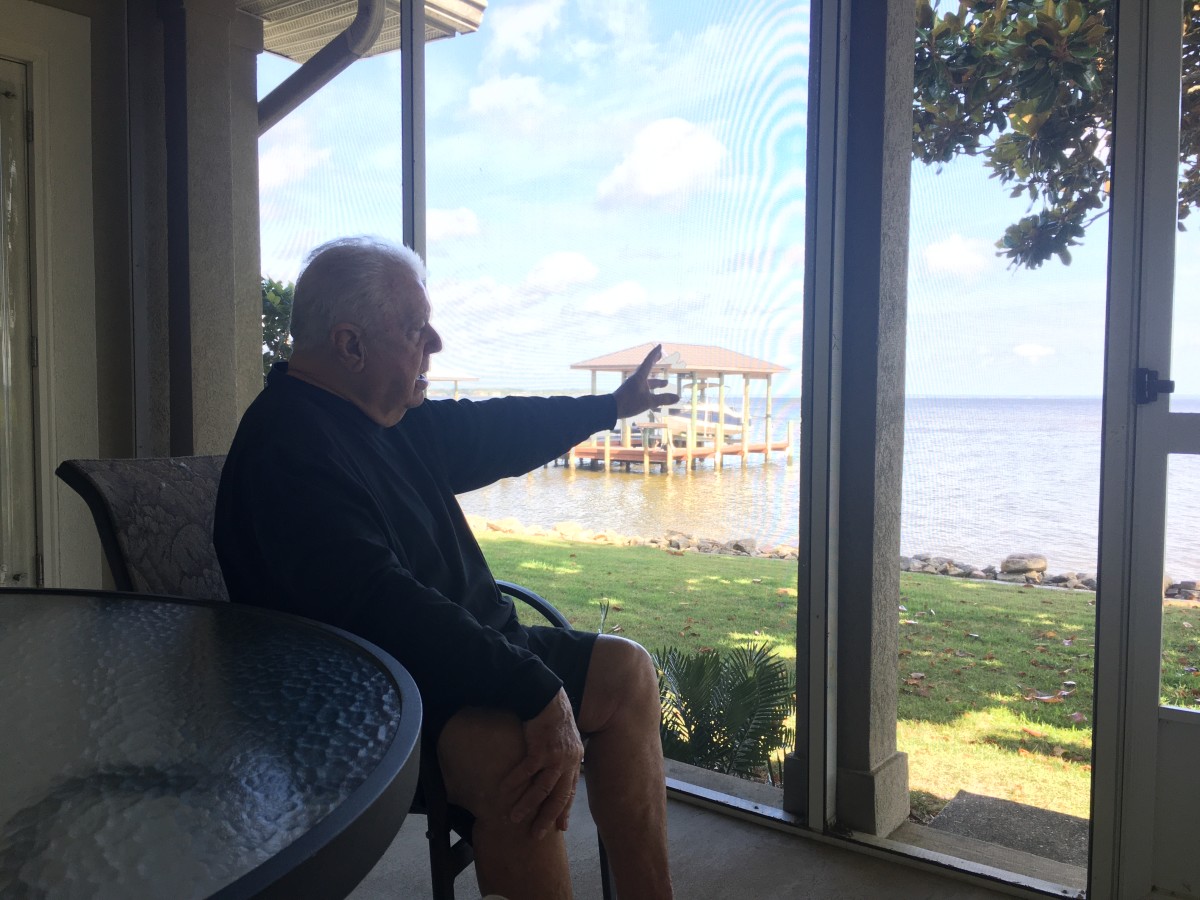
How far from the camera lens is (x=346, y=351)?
1.52 m

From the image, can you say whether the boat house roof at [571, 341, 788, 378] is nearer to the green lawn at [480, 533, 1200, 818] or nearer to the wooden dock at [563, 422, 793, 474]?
the wooden dock at [563, 422, 793, 474]

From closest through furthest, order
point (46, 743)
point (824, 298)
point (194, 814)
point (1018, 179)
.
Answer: point (194, 814), point (46, 743), point (1018, 179), point (824, 298)

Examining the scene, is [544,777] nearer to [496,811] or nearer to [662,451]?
[496,811]

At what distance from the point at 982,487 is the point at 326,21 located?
2985 millimetres

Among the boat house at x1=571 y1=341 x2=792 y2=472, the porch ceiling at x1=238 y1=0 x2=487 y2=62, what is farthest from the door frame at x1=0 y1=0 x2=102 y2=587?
the boat house at x1=571 y1=341 x2=792 y2=472

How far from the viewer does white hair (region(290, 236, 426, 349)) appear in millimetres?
1520

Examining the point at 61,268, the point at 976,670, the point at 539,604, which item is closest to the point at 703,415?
the point at 539,604

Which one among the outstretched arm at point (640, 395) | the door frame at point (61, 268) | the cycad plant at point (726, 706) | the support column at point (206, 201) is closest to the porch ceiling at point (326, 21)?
the support column at point (206, 201)

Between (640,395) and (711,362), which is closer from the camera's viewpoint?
(640,395)

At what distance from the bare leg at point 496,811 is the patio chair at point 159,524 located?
7cm

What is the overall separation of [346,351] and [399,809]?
1.04 meters

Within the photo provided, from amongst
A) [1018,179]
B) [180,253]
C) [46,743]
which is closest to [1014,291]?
[1018,179]

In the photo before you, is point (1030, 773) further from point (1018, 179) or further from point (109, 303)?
point (109, 303)

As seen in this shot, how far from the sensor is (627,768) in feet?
4.65
